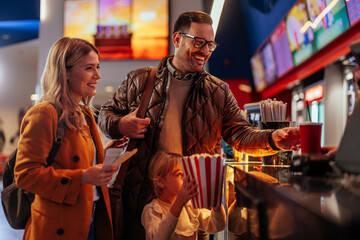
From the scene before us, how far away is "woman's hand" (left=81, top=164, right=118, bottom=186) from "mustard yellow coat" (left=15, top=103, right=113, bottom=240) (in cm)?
3

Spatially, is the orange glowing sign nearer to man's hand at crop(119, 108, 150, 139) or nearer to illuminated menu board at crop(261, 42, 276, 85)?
illuminated menu board at crop(261, 42, 276, 85)

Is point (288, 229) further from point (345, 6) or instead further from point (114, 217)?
point (345, 6)

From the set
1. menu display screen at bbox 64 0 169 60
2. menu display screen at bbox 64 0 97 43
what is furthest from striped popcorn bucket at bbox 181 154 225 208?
menu display screen at bbox 64 0 97 43

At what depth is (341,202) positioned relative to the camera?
2.31ft

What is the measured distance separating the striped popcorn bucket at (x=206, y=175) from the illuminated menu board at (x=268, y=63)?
19.2 feet

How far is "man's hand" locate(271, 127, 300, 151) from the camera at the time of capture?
159cm

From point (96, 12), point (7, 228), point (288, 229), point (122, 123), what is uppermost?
point (96, 12)

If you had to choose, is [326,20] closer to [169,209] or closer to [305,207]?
[169,209]

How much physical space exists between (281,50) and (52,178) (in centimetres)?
535

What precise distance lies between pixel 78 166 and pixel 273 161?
3.22 ft

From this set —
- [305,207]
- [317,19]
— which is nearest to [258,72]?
[317,19]

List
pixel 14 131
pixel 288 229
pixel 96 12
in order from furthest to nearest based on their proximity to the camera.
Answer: pixel 14 131 < pixel 96 12 < pixel 288 229

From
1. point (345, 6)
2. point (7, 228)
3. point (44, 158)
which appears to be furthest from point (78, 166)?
point (7, 228)

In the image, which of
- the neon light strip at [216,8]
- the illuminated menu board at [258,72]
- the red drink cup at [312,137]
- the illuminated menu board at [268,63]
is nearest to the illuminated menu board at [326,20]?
the neon light strip at [216,8]
